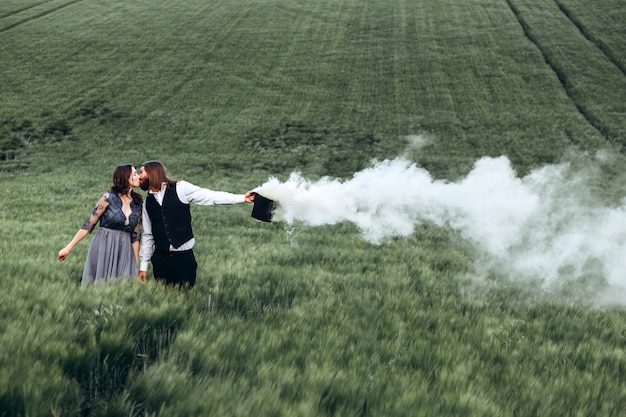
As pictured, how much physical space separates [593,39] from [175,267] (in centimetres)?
4600

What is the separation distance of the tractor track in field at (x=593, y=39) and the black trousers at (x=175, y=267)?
129ft

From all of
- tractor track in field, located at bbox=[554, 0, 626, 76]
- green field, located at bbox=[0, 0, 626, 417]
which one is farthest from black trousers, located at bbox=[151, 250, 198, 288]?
tractor track in field, located at bbox=[554, 0, 626, 76]

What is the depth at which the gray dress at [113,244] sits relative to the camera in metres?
5.91

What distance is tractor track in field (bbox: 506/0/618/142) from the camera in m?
27.3

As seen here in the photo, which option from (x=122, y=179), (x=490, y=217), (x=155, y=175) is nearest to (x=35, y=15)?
(x=122, y=179)

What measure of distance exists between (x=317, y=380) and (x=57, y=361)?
1436mm

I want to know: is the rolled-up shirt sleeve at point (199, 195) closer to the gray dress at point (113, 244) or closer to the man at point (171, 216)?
the man at point (171, 216)

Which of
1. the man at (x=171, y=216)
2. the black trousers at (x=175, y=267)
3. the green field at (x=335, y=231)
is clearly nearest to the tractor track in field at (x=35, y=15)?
the green field at (x=335, y=231)

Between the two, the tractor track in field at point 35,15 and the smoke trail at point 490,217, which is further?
the tractor track in field at point 35,15

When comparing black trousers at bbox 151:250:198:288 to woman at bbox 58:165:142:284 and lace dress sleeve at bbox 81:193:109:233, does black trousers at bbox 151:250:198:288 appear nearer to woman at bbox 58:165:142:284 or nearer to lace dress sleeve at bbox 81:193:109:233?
woman at bbox 58:165:142:284

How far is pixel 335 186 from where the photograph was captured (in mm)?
5863

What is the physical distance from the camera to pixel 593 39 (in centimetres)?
4103

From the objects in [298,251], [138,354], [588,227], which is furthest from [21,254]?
[588,227]

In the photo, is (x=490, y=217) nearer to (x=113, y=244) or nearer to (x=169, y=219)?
(x=169, y=219)
